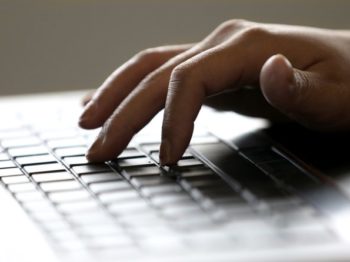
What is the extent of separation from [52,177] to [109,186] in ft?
0.22

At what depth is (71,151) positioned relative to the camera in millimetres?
807

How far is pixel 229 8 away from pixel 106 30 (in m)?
0.31

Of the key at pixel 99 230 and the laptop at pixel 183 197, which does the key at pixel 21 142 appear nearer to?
the laptop at pixel 183 197

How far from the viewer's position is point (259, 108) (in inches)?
36.1

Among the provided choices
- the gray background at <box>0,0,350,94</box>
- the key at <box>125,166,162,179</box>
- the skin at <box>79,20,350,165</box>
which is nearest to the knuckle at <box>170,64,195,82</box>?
the skin at <box>79,20,350,165</box>

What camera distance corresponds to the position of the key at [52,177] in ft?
2.31

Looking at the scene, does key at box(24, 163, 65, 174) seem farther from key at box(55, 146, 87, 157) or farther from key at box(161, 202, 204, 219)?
key at box(161, 202, 204, 219)

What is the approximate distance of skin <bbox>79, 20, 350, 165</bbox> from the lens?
77cm

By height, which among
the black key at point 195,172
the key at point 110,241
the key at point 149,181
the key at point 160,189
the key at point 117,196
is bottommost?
the black key at point 195,172

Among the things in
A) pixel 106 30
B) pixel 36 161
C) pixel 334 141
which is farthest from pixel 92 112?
pixel 106 30

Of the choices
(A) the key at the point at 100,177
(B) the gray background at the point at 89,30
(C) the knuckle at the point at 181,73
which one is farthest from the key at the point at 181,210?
(B) the gray background at the point at 89,30

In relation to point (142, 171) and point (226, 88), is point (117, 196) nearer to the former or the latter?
point (142, 171)

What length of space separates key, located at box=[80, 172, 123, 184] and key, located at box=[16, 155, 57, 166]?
0.23 feet

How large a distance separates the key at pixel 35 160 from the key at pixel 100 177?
0.07 metres
